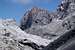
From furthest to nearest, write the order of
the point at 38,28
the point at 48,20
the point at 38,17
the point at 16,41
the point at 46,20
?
the point at 38,17 < the point at 46,20 < the point at 48,20 < the point at 38,28 < the point at 16,41

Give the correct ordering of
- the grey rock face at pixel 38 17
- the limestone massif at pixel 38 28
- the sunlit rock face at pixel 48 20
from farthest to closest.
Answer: the grey rock face at pixel 38 17, the sunlit rock face at pixel 48 20, the limestone massif at pixel 38 28

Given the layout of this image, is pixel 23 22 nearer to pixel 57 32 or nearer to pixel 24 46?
pixel 57 32

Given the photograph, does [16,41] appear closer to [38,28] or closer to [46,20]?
[38,28]

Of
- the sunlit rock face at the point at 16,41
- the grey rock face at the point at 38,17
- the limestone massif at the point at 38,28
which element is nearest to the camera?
the sunlit rock face at the point at 16,41

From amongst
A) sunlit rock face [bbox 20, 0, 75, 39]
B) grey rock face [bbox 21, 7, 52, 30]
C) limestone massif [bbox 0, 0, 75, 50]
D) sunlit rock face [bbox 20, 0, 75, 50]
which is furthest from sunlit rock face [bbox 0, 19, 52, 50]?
grey rock face [bbox 21, 7, 52, 30]

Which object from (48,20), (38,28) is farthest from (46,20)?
(38,28)

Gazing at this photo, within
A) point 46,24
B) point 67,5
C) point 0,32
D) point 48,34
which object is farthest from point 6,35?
point 67,5

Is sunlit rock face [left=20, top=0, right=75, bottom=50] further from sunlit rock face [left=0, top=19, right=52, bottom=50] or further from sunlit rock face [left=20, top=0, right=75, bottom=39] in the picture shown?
sunlit rock face [left=0, top=19, right=52, bottom=50]

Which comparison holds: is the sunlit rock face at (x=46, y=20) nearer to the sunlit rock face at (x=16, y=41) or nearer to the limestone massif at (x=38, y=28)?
the limestone massif at (x=38, y=28)

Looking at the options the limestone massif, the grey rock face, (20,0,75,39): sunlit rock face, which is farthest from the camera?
the grey rock face

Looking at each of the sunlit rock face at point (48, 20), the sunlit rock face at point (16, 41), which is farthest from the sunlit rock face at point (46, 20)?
the sunlit rock face at point (16, 41)

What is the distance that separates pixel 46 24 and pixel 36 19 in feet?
10.2

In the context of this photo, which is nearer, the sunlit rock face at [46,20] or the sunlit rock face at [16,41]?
the sunlit rock face at [16,41]

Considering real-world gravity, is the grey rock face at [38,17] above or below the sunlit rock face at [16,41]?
above
